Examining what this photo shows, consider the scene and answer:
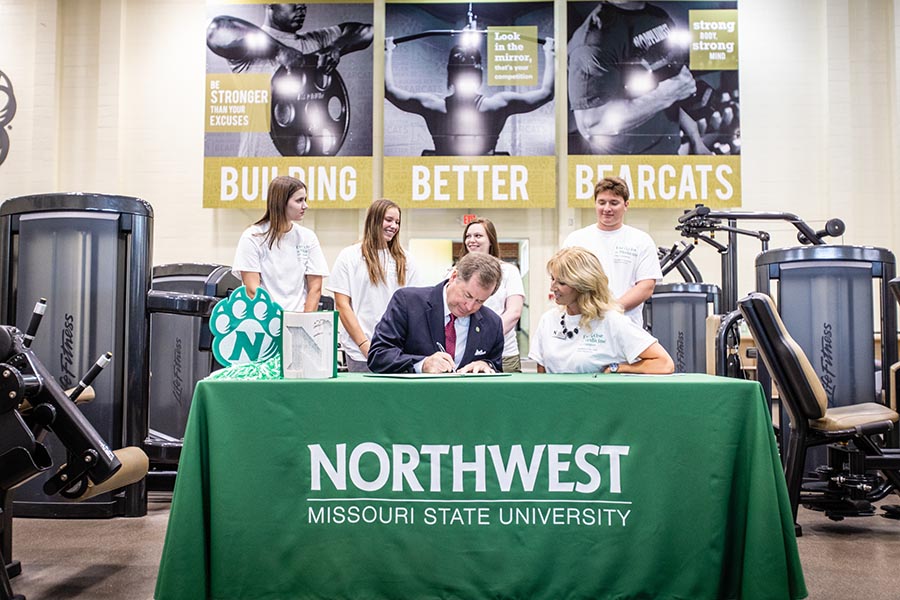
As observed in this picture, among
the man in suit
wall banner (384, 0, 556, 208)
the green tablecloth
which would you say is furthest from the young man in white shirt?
wall banner (384, 0, 556, 208)

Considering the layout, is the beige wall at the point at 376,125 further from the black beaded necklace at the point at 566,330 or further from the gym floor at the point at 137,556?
the black beaded necklace at the point at 566,330

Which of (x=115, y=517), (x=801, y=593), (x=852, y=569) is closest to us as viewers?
(x=801, y=593)

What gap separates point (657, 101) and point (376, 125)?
2.87 m

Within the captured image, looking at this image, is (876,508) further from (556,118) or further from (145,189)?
(145,189)

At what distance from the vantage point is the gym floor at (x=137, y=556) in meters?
2.64

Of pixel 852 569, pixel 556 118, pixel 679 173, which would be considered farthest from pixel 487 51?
pixel 852 569

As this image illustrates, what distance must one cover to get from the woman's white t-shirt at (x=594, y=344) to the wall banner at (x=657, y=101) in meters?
5.37

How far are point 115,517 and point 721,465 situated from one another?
2.89m

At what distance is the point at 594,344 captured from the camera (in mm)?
2834

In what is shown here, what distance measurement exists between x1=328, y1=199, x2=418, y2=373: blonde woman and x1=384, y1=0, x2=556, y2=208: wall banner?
4.45 metres

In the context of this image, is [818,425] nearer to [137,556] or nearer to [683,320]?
[137,556]

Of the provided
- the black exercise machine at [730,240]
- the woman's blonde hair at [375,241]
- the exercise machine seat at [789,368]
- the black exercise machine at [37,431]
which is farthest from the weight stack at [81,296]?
the black exercise machine at [730,240]

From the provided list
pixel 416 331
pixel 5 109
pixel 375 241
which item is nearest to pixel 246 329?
pixel 416 331

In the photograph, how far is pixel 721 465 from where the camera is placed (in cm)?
212
